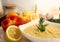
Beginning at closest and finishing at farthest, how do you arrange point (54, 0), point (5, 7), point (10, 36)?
point (10, 36) → point (5, 7) → point (54, 0)

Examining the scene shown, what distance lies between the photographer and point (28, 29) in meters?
0.55

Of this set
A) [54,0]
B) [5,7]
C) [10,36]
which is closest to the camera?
[10,36]

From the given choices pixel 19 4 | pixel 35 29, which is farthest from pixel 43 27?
pixel 19 4

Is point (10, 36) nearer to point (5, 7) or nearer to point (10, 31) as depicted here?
point (10, 31)

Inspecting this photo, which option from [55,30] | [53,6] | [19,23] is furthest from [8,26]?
[53,6]

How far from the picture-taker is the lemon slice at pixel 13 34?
515 millimetres

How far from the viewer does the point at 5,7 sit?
2.55 ft

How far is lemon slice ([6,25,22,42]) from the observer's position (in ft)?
1.69

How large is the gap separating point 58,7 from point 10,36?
1.47ft

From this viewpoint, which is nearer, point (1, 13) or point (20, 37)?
point (20, 37)

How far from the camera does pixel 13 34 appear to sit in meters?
0.52

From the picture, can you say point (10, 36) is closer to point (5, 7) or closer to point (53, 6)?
point (5, 7)

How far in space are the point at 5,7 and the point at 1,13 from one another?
36mm

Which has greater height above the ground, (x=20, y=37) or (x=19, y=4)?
(x=19, y=4)
